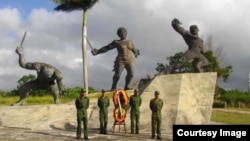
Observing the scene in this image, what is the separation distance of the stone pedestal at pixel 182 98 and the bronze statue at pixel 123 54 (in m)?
1.93

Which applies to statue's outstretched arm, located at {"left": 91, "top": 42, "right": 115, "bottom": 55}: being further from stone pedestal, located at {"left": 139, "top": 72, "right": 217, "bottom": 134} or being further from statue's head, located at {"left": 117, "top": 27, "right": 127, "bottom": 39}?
stone pedestal, located at {"left": 139, "top": 72, "right": 217, "bottom": 134}

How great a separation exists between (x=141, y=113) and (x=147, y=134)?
1.28 m

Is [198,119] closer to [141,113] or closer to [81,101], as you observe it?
[141,113]

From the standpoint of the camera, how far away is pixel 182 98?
14836 millimetres

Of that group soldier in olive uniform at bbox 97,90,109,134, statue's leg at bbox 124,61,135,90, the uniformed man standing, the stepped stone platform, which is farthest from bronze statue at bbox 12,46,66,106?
the uniformed man standing

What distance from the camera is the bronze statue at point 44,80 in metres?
16.4

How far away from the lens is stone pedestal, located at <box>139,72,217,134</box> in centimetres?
1459

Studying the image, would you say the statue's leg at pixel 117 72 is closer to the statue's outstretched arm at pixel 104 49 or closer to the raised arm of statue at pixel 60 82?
the statue's outstretched arm at pixel 104 49

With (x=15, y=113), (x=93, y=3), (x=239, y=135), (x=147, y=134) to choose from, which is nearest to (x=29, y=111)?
(x=15, y=113)

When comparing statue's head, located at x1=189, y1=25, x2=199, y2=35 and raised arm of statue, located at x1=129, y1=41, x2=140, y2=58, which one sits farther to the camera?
raised arm of statue, located at x1=129, y1=41, x2=140, y2=58

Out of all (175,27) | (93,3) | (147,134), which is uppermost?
(93,3)

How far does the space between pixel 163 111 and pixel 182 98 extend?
736 mm

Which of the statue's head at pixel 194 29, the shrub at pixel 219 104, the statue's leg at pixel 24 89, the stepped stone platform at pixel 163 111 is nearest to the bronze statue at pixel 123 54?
the stepped stone platform at pixel 163 111

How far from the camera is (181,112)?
14633 mm
